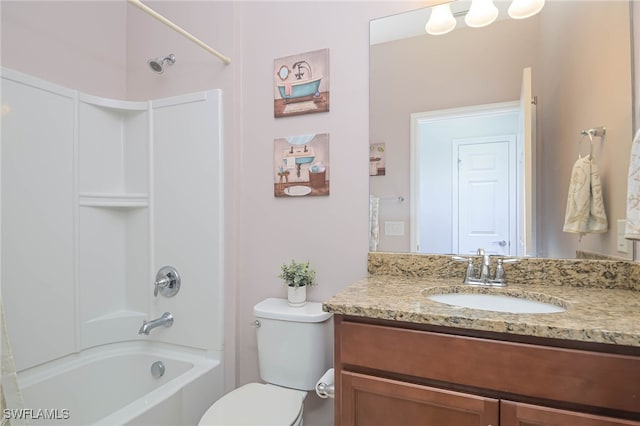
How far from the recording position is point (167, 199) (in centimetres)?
184

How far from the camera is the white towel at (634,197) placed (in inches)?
38.6

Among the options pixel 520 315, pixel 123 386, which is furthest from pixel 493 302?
pixel 123 386

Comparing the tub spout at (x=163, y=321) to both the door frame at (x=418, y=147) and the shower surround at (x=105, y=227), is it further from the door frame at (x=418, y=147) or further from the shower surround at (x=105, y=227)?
the door frame at (x=418, y=147)

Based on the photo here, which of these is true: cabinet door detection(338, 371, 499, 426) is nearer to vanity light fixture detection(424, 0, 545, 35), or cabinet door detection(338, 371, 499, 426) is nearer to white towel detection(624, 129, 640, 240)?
white towel detection(624, 129, 640, 240)

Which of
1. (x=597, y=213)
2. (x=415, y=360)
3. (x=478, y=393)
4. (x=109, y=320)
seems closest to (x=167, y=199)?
(x=109, y=320)

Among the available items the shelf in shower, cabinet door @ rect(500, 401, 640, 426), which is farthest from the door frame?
the shelf in shower

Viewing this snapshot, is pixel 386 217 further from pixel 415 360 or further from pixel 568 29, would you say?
pixel 568 29

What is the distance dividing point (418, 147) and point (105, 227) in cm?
182

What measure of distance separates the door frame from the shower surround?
993mm

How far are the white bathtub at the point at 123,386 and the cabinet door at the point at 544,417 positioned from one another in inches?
48.1

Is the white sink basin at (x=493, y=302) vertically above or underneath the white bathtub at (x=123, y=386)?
above

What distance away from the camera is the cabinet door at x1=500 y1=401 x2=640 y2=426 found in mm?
750

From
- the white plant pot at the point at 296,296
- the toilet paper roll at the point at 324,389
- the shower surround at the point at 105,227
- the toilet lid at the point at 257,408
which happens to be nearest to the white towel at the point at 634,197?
the toilet paper roll at the point at 324,389

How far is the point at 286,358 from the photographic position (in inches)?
55.9
